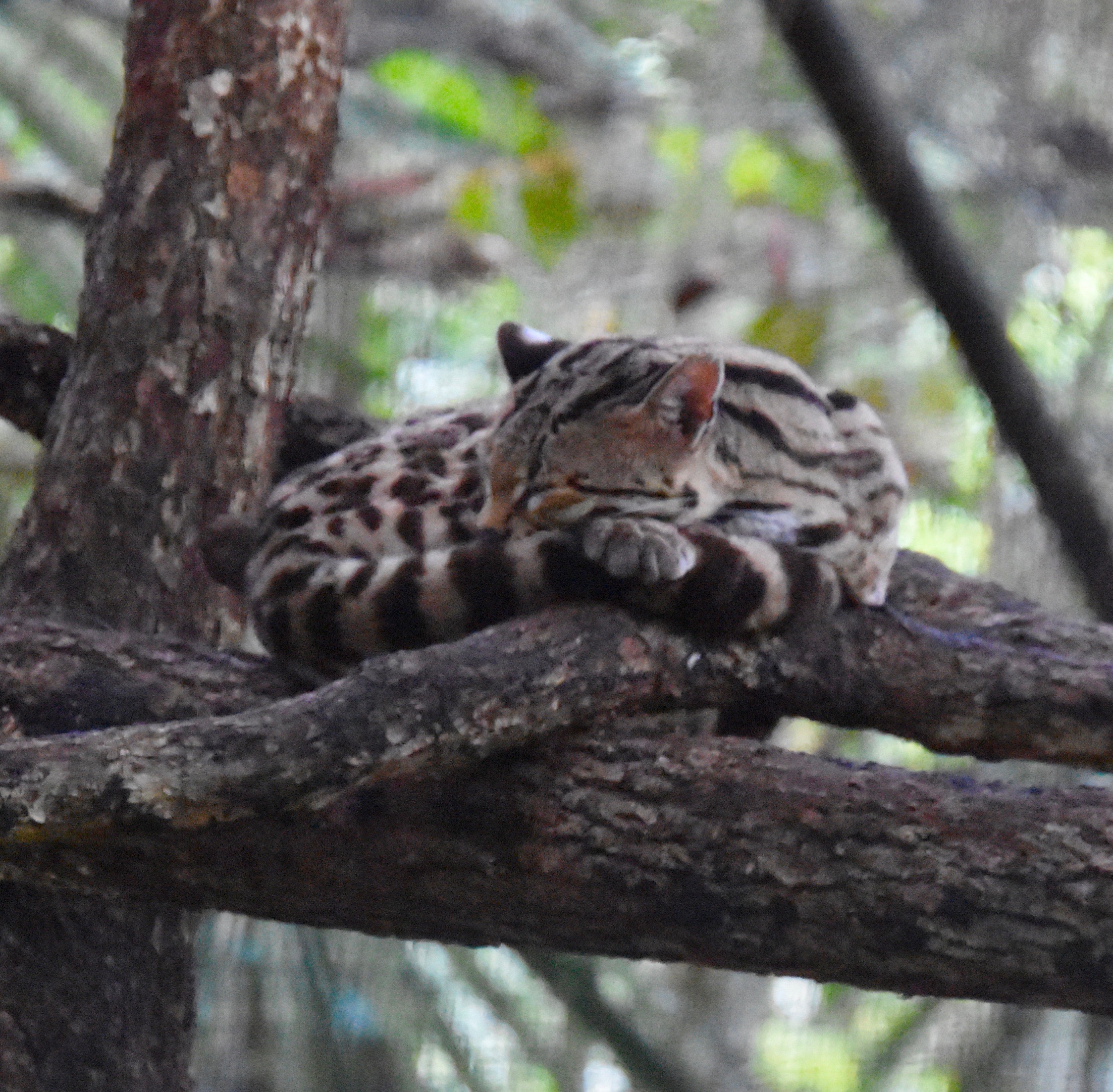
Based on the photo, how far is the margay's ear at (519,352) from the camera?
2.46 m

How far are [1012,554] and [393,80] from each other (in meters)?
3.66

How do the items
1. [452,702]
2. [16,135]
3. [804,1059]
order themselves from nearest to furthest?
[452,702]
[804,1059]
[16,135]

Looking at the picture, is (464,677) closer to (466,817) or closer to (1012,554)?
(466,817)

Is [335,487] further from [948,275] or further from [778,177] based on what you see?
[778,177]

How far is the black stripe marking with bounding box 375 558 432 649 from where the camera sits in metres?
1.87

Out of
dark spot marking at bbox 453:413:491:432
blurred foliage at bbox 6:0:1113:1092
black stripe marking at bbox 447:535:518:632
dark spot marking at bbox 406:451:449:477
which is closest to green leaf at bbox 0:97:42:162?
blurred foliage at bbox 6:0:1113:1092

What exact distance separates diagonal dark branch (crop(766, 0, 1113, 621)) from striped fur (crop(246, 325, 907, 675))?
198mm

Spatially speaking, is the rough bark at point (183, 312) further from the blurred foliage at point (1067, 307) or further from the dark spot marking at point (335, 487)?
the blurred foliage at point (1067, 307)

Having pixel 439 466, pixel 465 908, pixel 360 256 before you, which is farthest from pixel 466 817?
pixel 360 256

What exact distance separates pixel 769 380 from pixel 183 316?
87cm

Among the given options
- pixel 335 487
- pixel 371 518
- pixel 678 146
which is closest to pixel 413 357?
pixel 335 487

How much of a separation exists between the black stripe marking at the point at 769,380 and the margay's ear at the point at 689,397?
0.19 metres

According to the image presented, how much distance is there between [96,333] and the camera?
2.34 m

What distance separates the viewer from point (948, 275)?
2.25m
